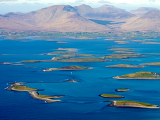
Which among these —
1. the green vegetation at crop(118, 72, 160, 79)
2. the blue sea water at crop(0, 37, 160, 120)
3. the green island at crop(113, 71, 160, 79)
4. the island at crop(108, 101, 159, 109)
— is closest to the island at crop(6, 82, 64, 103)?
the blue sea water at crop(0, 37, 160, 120)

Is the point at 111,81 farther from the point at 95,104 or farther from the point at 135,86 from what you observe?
the point at 95,104

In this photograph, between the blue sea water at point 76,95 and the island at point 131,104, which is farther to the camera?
the island at point 131,104

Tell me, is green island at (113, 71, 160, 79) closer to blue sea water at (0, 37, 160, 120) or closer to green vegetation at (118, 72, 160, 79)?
green vegetation at (118, 72, 160, 79)

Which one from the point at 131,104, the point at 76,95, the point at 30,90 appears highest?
the point at 30,90

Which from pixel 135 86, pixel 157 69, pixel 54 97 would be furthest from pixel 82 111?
pixel 157 69

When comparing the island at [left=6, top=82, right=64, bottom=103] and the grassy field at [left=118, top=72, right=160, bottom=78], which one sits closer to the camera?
the island at [left=6, top=82, right=64, bottom=103]

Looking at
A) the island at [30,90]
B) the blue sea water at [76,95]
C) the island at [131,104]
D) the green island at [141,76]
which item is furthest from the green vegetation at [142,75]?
the island at [131,104]

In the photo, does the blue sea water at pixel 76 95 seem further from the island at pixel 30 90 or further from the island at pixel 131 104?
the island at pixel 131 104

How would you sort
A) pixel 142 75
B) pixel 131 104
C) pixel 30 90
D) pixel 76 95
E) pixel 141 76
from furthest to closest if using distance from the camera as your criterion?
pixel 142 75 < pixel 141 76 < pixel 30 90 < pixel 76 95 < pixel 131 104

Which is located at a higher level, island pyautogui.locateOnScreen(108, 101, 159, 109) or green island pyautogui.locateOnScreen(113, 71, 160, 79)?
green island pyautogui.locateOnScreen(113, 71, 160, 79)

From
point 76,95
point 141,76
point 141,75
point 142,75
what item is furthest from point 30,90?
point 142,75

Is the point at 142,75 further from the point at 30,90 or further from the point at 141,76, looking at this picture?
the point at 30,90
